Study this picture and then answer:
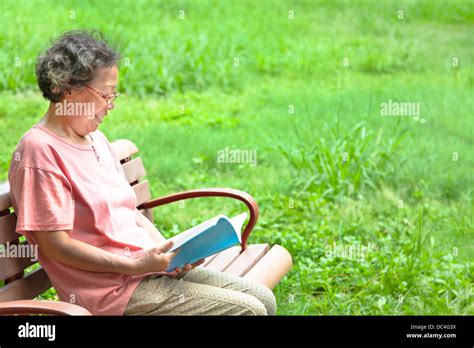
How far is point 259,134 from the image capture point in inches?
307

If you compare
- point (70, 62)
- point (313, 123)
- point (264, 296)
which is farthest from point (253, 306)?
point (313, 123)

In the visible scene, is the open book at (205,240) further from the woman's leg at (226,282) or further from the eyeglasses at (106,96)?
the eyeglasses at (106,96)

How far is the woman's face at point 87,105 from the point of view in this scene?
344 cm

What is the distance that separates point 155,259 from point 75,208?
14.1 inches

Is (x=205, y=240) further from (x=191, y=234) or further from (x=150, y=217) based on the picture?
(x=150, y=217)

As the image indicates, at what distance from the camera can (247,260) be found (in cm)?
438

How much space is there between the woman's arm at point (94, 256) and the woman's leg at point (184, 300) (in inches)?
5.0

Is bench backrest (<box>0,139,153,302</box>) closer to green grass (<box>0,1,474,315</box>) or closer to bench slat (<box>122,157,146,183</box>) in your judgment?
bench slat (<box>122,157,146,183</box>)

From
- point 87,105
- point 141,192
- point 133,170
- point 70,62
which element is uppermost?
point 70,62

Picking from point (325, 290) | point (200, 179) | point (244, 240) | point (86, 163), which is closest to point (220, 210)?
point (200, 179)

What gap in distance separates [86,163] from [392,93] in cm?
538

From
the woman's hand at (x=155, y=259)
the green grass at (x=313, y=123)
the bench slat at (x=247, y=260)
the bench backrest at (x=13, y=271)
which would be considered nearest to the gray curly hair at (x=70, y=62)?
the bench backrest at (x=13, y=271)
